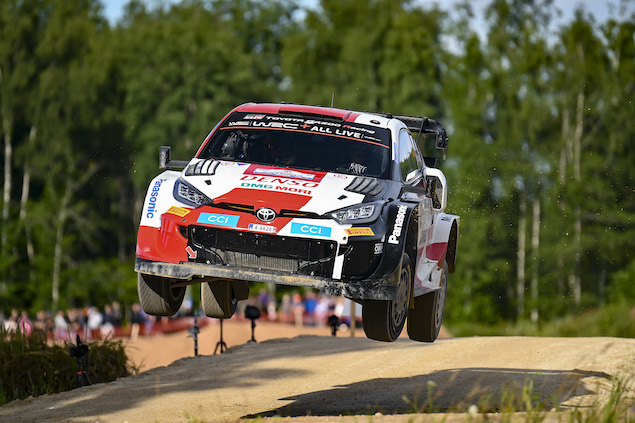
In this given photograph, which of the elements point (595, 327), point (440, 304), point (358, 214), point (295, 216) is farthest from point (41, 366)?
point (595, 327)

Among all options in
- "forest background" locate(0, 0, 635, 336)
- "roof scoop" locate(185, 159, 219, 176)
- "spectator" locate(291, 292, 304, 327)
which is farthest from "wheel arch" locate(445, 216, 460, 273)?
"forest background" locate(0, 0, 635, 336)

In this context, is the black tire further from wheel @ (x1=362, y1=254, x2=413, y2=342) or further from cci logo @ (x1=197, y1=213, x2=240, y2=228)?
wheel @ (x1=362, y1=254, x2=413, y2=342)

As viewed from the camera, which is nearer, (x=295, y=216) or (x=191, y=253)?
(x=295, y=216)

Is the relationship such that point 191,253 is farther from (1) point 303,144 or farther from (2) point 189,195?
(1) point 303,144

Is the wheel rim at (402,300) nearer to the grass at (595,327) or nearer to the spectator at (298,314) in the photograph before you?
the grass at (595,327)

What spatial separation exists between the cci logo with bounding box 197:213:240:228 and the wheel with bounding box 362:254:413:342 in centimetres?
126

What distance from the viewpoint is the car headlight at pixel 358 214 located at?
7.50 meters

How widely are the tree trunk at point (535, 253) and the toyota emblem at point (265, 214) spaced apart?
31.3 meters

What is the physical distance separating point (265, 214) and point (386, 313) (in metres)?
1.26

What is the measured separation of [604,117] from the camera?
130 ft

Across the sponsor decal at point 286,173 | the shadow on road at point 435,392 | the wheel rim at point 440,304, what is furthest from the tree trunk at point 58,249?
the sponsor decal at point 286,173

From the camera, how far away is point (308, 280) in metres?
7.39

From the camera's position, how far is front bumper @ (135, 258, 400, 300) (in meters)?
7.38

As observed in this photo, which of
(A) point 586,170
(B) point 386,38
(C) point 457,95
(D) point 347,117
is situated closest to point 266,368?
(D) point 347,117
